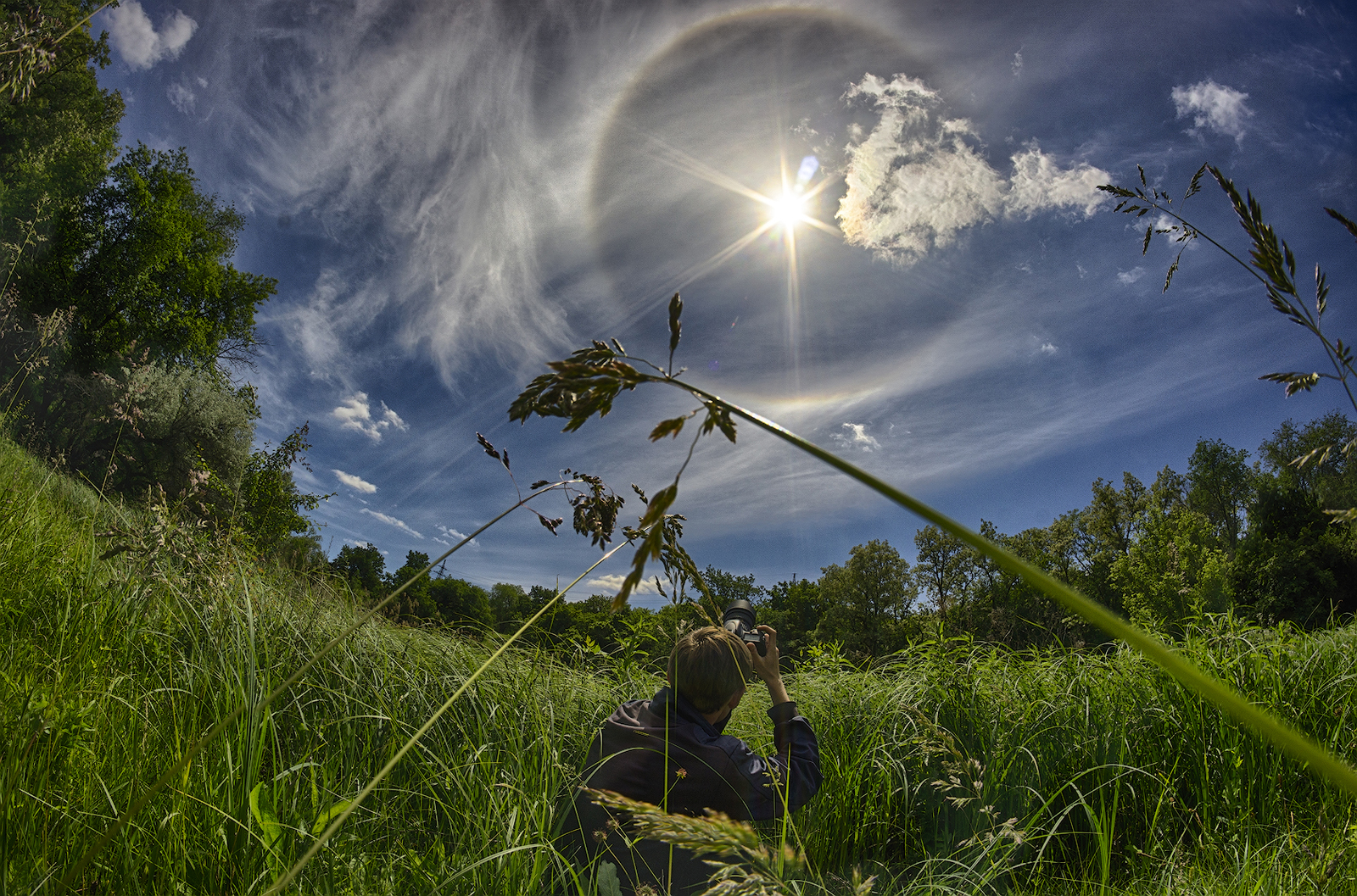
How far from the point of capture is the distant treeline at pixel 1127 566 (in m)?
18.8

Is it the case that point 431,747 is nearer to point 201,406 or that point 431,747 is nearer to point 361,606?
point 361,606

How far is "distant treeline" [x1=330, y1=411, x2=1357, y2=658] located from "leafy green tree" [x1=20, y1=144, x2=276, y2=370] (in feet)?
31.9

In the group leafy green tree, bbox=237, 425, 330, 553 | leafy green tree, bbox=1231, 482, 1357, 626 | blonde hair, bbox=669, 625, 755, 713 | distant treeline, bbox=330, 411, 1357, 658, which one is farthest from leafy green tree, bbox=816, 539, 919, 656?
blonde hair, bbox=669, 625, 755, 713

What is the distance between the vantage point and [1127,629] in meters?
0.37

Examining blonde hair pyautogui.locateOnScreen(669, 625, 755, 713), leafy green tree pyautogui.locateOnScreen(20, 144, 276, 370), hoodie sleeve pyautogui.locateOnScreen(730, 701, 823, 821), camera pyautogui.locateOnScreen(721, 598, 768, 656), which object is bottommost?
hoodie sleeve pyautogui.locateOnScreen(730, 701, 823, 821)

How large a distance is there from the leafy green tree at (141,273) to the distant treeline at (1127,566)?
383 inches

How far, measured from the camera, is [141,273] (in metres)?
19.5

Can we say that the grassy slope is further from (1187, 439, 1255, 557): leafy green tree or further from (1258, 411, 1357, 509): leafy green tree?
(1187, 439, 1255, 557): leafy green tree

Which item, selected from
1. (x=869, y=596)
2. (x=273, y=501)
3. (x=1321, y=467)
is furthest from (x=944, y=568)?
(x=273, y=501)

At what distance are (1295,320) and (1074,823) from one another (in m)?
2.84

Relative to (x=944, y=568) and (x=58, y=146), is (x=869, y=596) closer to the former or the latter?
(x=944, y=568)

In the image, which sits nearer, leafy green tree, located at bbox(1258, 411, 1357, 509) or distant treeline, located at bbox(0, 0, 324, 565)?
distant treeline, located at bbox(0, 0, 324, 565)

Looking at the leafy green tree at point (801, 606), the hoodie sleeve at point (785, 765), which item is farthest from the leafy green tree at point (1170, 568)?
the hoodie sleeve at point (785, 765)

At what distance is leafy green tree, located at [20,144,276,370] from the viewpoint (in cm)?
1877
